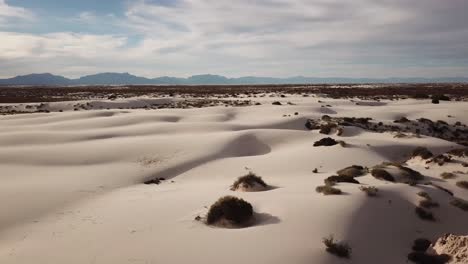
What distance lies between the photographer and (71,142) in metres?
32.7

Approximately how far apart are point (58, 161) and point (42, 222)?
11589 mm

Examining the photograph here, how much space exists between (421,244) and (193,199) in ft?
29.5

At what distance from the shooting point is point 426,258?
12.7 m

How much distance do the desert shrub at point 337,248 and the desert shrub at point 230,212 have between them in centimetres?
309

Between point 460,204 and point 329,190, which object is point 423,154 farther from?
→ point 329,190

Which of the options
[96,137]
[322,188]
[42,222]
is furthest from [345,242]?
[96,137]

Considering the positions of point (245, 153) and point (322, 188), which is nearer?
point (322, 188)

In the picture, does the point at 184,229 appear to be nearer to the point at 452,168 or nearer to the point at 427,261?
the point at 427,261

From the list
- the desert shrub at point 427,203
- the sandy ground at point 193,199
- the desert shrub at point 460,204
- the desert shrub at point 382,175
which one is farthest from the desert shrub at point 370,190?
the desert shrub at point 460,204

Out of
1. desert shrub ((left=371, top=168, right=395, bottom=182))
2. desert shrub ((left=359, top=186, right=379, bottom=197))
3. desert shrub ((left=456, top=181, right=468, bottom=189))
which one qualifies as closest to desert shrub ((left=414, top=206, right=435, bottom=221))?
desert shrub ((left=359, top=186, right=379, bottom=197))

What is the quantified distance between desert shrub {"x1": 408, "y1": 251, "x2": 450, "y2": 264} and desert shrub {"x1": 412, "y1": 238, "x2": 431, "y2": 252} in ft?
1.94

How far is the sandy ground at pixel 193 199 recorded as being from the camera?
1262 centimetres

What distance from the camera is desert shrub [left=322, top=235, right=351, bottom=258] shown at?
485 inches

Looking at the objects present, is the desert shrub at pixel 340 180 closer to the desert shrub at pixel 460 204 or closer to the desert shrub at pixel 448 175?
the desert shrub at pixel 460 204
